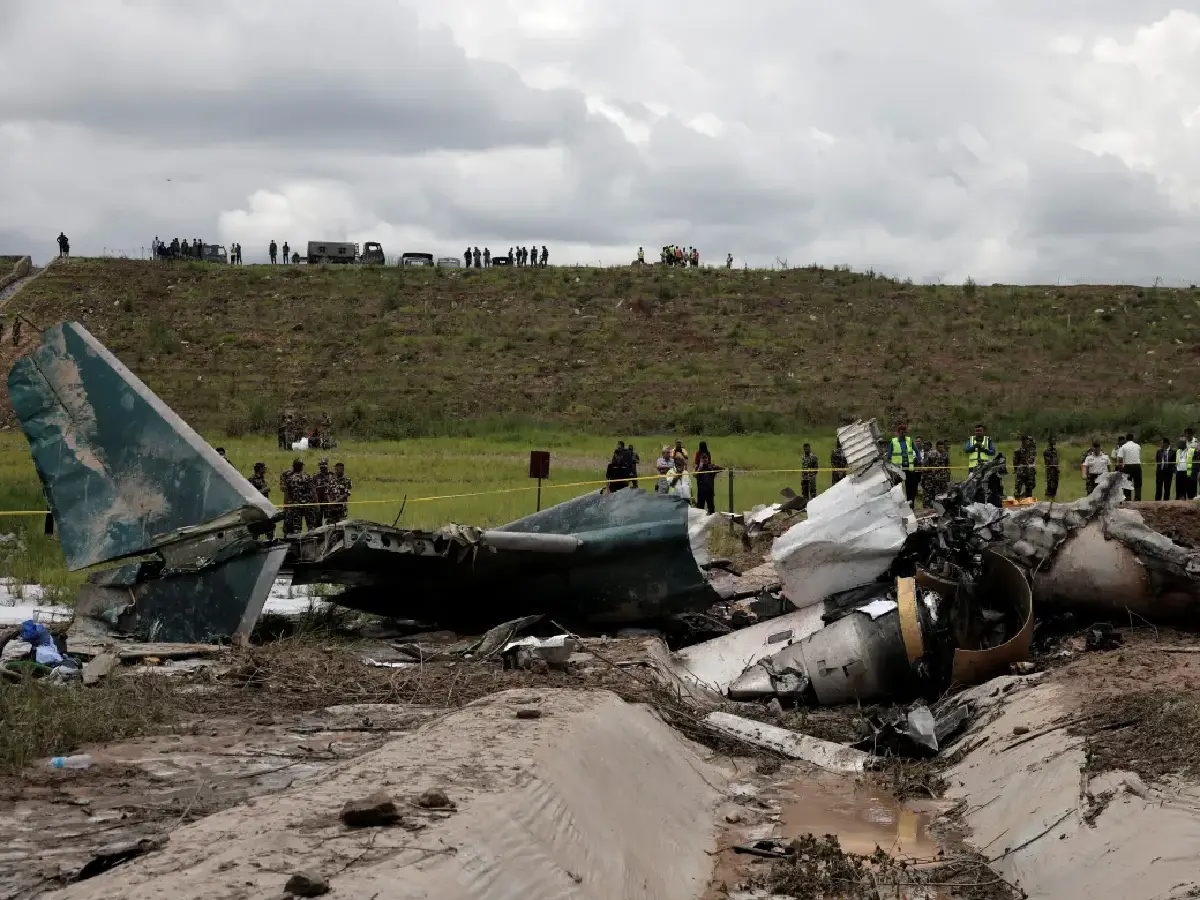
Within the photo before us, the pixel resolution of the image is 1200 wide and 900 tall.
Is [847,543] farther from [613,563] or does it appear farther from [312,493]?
[312,493]

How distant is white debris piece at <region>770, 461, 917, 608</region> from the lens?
12969 millimetres

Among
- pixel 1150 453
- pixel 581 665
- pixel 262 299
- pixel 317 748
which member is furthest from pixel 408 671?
pixel 262 299

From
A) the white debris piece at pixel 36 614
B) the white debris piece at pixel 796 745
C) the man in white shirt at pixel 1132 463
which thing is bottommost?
the white debris piece at pixel 796 745

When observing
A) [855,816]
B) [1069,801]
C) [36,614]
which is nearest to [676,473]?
[36,614]

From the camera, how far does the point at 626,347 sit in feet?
181

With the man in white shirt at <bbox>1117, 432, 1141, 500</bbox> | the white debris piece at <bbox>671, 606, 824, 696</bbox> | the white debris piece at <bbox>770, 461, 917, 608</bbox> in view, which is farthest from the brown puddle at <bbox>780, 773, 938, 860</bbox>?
the man in white shirt at <bbox>1117, 432, 1141, 500</bbox>

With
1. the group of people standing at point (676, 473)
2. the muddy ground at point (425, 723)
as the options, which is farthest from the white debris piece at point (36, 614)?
the group of people standing at point (676, 473)

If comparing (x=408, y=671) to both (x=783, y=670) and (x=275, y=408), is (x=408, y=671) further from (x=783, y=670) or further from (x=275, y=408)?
(x=275, y=408)

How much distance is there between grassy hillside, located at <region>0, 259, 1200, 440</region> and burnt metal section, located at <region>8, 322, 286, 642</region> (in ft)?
105

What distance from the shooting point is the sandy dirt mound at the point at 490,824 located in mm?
5070

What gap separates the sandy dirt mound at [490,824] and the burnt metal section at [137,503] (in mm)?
3491

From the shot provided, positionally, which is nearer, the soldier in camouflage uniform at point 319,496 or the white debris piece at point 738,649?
the white debris piece at point 738,649

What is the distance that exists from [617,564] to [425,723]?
4.26m

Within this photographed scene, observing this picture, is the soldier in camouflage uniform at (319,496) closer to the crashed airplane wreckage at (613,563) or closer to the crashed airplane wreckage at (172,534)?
the crashed airplane wreckage at (613,563)
